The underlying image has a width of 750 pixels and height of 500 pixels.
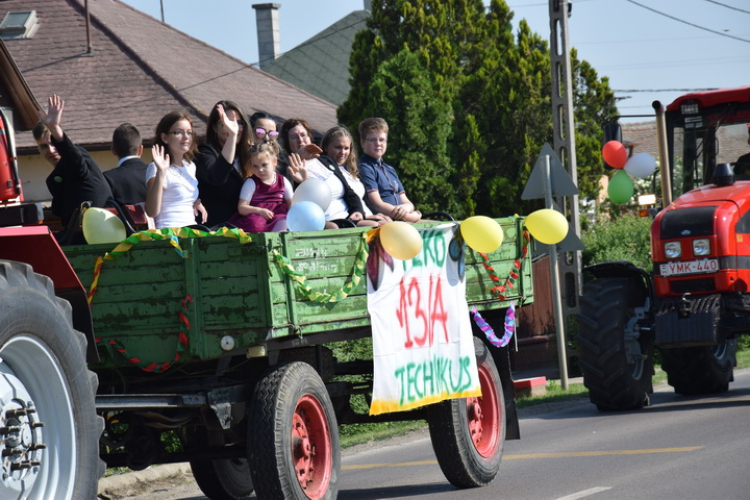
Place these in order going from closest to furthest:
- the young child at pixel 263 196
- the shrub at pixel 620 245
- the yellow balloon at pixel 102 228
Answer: the yellow balloon at pixel 102 228 → the young child at pixel 263 196 → the shrub at pixel 620 245

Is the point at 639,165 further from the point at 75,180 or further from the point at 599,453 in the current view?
the point at 75,180

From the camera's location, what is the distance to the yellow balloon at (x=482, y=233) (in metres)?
8.10

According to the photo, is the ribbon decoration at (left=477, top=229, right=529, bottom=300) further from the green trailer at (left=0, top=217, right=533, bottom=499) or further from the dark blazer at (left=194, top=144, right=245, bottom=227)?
the dark blazer at (left=194, top=144, right=245, bottom=227)

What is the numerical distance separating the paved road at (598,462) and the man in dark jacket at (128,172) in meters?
2.13

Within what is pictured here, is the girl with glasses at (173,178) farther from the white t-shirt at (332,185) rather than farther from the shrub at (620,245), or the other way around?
the shrub at (620,245)

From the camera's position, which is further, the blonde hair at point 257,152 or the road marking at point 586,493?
the blonde hair at point 257,152

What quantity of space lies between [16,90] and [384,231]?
14.1 meters

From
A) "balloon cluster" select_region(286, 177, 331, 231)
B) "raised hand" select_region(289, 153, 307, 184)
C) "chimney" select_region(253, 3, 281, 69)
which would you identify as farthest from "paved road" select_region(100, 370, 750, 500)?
"chimney" select_region(253, 3, 281, 69)

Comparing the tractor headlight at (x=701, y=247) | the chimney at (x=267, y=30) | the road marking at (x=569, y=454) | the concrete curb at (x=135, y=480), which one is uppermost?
the chimney at (x=267, y=30)

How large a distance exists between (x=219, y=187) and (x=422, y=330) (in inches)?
60.4

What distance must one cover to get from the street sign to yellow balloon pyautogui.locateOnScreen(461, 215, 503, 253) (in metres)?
5.86

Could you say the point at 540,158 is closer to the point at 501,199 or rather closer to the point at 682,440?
the point at 682,440

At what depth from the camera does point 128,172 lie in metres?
8.11

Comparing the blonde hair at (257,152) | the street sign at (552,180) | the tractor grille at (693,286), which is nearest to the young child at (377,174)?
the blonde hair at (257,152)
